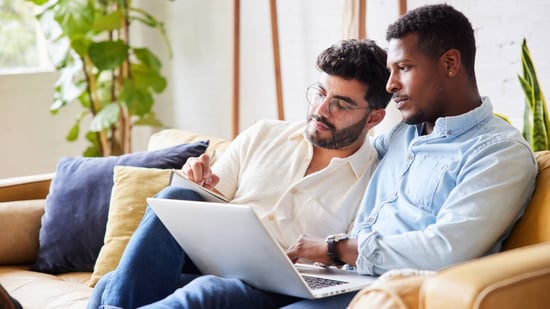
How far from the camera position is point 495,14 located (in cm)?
260

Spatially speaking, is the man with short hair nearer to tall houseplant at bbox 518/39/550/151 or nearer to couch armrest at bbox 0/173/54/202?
tall houseplant at bbox 518/39/550/151

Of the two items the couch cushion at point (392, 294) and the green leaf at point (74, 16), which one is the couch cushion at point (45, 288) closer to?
the couch cushion at point (392, 294)

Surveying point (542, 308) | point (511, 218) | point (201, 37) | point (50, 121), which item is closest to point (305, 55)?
point (201, 37)

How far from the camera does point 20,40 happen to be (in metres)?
4.25

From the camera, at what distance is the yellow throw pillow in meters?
2.41

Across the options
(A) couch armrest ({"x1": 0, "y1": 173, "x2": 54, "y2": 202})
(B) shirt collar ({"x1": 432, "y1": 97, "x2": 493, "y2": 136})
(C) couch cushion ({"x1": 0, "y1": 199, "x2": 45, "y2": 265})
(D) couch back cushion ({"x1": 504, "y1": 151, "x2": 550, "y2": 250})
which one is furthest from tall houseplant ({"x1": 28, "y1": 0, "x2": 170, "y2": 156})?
(D) couch back cushion ({"x1": 504, "y1": 151, "x2": 550, "y2": 250})

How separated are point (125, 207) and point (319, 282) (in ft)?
2.80

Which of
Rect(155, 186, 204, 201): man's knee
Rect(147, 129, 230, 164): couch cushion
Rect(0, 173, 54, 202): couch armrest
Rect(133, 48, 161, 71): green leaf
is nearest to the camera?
Rect(155, 186, 204, 201): man's knee

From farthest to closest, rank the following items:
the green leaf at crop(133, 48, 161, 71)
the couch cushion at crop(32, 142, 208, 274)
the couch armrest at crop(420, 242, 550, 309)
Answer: the green leaf at crop(133, 48, 161, 71) → the couch cushion at crop(32, 142, 208, 274) → the couch armrest at crop(420, 242, 550, 309)

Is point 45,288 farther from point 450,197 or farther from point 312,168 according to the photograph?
point 450,197

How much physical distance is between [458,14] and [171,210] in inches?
30.6

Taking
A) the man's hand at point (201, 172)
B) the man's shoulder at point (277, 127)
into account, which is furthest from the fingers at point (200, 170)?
the man's shoulder at point (277, 127)

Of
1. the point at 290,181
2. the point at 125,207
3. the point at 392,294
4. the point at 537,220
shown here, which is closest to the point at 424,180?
the point at 537,220

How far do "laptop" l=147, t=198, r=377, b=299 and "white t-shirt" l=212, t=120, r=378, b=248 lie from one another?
0.63 feet
